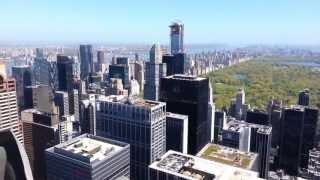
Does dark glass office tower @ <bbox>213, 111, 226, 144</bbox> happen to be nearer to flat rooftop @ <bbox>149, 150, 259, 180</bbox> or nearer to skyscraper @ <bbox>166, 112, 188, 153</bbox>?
skyscraper @ <bbox>166, 112, 188, 153</bbox>

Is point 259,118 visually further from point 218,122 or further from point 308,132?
point 308,132

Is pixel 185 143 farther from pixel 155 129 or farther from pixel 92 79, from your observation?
pixel 92 79

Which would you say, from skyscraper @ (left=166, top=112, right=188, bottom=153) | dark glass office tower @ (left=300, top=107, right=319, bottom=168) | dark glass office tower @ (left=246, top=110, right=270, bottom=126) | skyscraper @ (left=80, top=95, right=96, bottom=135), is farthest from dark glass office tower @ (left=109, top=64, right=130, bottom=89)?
dark glass office tower @ (left=300, top=107, right=319, bottom=168)

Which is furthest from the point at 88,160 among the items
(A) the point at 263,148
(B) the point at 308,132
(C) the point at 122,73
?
(C) the point at 122,73

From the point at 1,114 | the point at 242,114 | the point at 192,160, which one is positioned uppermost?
the point at 1,114

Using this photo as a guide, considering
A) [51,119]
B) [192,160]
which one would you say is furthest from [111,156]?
Result: [51,119]

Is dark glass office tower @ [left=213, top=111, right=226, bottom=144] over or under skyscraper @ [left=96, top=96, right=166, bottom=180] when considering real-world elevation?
under
